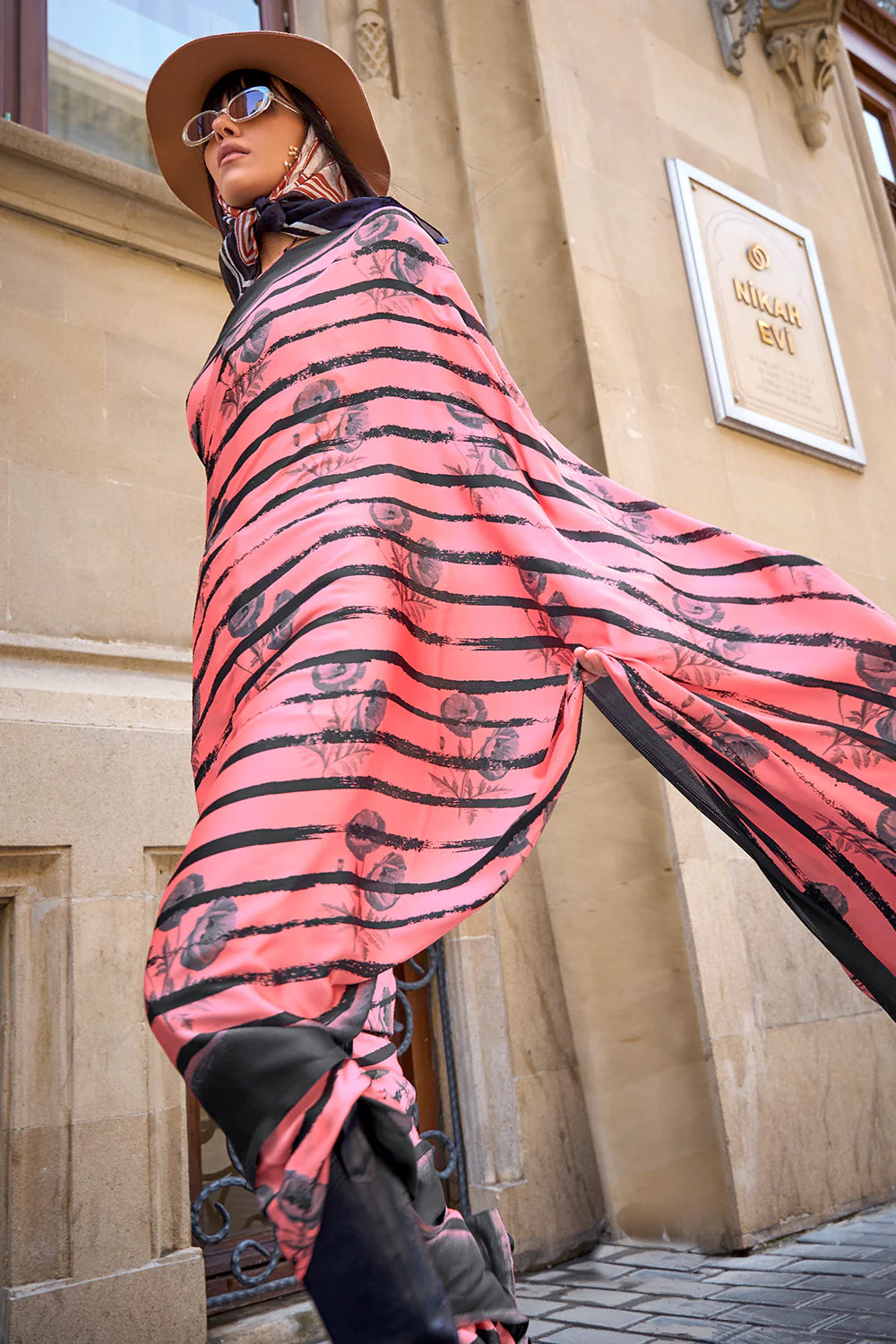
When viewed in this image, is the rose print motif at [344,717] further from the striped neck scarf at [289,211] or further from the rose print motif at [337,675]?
the striped neck scarf at [289,211]

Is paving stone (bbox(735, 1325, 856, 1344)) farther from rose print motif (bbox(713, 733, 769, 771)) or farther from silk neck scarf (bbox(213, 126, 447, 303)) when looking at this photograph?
silk neck scarf (bbox(213, 126, 447, 303))

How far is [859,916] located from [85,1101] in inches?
77.9

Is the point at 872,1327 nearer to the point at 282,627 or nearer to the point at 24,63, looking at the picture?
the point at 282,627

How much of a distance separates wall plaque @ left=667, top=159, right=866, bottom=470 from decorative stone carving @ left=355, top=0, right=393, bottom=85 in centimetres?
138

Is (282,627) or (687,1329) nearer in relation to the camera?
(282,627)

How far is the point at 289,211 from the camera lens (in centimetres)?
196

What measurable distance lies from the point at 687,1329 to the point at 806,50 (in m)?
6.38

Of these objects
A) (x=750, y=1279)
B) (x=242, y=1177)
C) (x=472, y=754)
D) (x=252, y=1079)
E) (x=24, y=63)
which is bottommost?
(x=750, y=1279)

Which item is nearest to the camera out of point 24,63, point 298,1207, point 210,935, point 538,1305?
point 298,1207

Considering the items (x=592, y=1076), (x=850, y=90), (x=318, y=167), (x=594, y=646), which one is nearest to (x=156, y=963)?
(x=594, y=646)

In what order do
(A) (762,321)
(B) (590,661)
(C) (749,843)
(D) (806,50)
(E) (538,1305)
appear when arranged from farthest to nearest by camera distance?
(D) (806,50)
(A) (762,321)
(E) (538,1305)
(C) (749,843)
(B) (590,661)

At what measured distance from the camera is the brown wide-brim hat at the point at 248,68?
220 centimetres

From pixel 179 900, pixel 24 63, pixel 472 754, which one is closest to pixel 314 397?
pixel 472 754

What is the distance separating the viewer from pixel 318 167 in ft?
6.97
